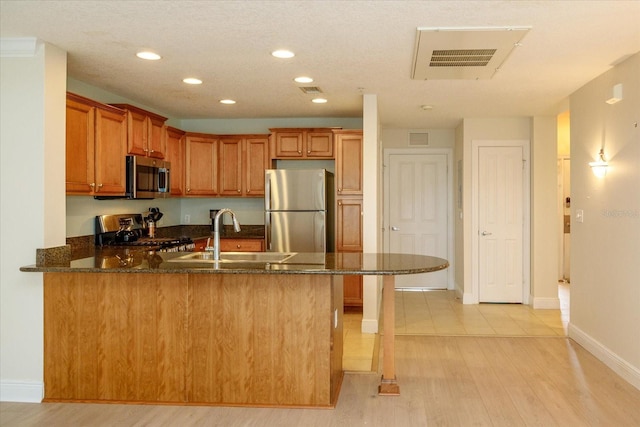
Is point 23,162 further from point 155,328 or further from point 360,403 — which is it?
point 360,403

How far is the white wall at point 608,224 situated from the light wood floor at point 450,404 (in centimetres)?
28

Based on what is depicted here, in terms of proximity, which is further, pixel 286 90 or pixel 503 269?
pixel 503 269

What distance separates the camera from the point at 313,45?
354 cm

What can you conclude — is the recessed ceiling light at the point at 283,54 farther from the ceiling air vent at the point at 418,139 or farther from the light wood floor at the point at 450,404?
the ceiling air vent at the point at 418,139

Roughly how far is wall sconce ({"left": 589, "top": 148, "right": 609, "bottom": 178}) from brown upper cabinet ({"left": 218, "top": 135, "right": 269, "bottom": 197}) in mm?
3593

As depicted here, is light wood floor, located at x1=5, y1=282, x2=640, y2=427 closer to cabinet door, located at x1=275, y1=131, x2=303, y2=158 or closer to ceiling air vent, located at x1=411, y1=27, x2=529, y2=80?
ceiling air vent, located at x1=411, y1=27, x2=529, y2=80

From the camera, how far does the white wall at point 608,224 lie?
12.5ft

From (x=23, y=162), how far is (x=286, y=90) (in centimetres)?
237

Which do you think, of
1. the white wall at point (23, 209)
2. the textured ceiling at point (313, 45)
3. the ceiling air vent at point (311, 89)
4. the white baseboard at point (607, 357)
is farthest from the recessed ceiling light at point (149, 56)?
the white baseboard at point (607, 357)

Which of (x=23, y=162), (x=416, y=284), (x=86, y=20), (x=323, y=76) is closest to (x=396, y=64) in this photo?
(x=323, y=76)

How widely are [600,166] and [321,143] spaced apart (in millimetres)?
3023

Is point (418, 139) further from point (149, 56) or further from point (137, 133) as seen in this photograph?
point (149, 56)

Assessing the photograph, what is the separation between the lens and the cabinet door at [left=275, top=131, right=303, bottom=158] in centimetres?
622

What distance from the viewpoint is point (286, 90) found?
4.92 meters
